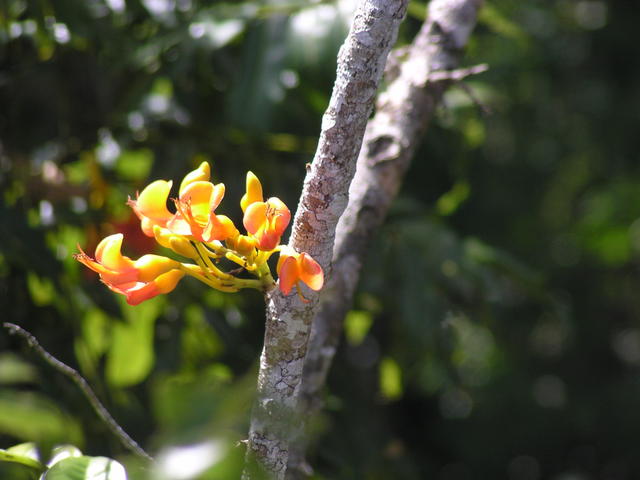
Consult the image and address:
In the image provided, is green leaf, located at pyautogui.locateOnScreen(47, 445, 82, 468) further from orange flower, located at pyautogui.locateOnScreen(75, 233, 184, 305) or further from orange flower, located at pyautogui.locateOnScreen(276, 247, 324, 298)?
orange flower, located at pyautogui.locateOnScreen(276, 247, 324, 298)

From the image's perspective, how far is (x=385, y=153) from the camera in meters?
1.22

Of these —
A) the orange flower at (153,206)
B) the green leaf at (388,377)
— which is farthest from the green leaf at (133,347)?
the orange flower at (153,206)

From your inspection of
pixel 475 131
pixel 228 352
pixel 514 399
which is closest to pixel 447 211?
pixel 475 131

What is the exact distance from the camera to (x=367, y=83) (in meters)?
0.79

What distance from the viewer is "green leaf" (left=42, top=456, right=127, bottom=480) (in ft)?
2.45

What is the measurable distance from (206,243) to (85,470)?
0.82 feet

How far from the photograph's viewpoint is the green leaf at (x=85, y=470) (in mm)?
748

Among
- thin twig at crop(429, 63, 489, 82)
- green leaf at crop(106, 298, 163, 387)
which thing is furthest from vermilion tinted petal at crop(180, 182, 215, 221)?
green leaf at crop(106, 298, 163, 387)

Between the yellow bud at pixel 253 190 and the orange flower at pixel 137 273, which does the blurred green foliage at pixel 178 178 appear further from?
the yellow bud at pixel 253 190

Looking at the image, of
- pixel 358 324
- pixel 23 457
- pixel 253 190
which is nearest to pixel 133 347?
pixel 358 324

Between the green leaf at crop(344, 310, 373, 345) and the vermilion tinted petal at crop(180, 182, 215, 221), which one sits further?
the green leaf at crop(344, 310, 373, 345)

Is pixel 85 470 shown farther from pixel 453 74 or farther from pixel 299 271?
pixel 453 74

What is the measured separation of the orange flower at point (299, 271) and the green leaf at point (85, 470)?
239mm

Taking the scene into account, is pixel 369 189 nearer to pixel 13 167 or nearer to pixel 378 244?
pixel 378 244
